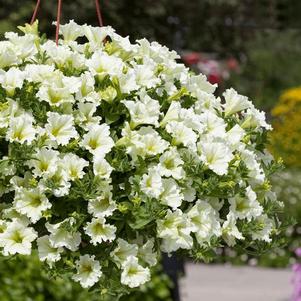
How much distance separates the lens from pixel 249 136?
292cm

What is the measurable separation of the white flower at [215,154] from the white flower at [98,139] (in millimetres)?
268

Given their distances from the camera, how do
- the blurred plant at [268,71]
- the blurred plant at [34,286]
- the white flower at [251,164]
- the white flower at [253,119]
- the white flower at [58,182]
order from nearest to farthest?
1. the white flower at [58,182]
2. the white flower at [251,164]
3. the white flower at [253,119]
4. the blurred plant at [34,286]
5. the blurred plant at [268,71]

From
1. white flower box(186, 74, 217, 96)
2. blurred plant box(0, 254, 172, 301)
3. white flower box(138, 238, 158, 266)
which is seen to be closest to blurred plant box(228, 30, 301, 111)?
blurred plant box(0, 254, 172, 301)

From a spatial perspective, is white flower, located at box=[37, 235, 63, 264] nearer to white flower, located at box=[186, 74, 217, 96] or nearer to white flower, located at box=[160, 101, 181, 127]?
white flower, located at box=[160, 101, 181, 127]

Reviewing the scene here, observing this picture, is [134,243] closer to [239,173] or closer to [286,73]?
[239,173]

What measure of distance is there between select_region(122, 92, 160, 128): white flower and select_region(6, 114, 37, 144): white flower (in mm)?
271

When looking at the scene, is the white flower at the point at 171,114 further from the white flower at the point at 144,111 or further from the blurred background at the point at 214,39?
the blurred background at the point at 214,39

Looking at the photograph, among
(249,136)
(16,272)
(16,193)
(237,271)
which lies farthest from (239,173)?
(237,271)

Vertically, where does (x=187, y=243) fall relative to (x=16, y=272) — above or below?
below

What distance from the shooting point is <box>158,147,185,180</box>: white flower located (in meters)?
2.66

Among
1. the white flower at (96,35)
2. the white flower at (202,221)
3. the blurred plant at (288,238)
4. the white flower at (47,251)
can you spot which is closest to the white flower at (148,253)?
the white flower at (202,221)

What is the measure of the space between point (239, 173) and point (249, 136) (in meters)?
0.15

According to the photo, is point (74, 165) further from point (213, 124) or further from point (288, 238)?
point (288, 238)

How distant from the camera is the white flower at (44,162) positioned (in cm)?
259
